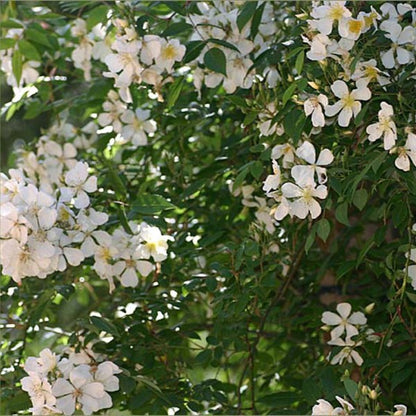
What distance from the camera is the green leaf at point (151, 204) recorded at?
1288mm

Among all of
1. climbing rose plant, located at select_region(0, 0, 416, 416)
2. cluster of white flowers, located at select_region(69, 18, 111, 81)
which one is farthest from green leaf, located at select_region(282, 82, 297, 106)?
cluster of white flowers, located at select_region(69, 18, 111, 81)

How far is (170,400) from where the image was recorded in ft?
4.20

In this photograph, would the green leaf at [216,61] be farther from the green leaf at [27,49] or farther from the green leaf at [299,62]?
the green leaf at [27,49]

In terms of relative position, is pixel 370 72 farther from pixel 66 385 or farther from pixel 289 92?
pixel 66 385

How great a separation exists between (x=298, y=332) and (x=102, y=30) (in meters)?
0.65

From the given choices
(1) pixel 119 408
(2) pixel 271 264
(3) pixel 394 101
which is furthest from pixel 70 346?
(3) pixel 394 101

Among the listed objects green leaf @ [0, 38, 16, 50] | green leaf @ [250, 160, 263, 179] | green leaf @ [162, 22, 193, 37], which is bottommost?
green leaf @ [250, 160, 263, 179]

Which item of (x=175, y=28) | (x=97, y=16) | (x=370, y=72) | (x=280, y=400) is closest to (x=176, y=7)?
(x=175, y=28)

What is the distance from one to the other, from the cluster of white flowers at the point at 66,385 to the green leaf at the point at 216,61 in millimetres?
437

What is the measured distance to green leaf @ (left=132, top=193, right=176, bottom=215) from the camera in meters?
1.29

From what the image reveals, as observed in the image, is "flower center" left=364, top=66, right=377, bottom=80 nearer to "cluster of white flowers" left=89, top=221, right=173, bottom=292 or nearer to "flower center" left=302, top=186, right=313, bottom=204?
"flower center" left=302, top=186, right=313, bottom=204

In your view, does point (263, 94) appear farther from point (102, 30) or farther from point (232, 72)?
point (102, 30)

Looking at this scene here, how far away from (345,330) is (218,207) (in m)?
0.38

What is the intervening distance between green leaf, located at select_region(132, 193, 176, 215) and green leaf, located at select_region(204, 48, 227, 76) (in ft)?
0.65
